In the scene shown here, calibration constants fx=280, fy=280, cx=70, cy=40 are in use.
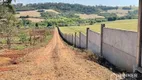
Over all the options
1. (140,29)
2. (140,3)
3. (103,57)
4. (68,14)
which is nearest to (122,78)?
(140,29)

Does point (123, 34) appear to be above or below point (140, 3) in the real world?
below

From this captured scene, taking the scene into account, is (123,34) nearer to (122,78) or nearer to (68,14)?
(122,78)

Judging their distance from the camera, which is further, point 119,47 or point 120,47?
point 119,47

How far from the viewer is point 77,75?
10391 millimetres

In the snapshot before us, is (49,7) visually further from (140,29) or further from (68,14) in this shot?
(140,29)

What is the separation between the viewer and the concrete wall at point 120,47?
1013cm

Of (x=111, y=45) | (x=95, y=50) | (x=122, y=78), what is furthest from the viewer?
(x=95, y=50)

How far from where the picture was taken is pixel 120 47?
466 inches

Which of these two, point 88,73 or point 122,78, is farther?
point 88,73

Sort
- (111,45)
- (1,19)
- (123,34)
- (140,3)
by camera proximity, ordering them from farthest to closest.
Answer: (1,19) → (111,45) → (123,34) → (140,3)

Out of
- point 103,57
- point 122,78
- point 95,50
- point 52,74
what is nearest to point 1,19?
point 95,50

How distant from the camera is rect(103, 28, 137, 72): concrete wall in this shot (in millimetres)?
10133

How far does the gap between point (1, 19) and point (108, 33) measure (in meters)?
11.5

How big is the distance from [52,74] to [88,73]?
1.41 m
